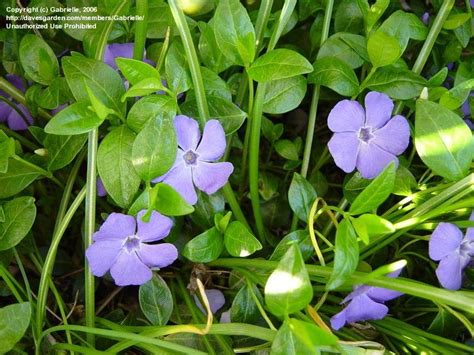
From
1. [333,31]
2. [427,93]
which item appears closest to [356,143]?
[427,93]

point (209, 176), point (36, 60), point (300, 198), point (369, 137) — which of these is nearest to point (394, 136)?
point (369, 137)

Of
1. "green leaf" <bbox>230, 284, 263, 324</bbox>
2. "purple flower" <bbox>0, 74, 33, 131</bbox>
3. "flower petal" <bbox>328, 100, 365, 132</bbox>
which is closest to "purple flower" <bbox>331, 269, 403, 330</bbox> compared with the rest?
"green leaf" <bbox>230, 284, 263, 324</bbox>

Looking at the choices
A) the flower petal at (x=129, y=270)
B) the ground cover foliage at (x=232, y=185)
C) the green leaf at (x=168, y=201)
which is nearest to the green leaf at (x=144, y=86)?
the ground cover foliage at (x=232, y=185)

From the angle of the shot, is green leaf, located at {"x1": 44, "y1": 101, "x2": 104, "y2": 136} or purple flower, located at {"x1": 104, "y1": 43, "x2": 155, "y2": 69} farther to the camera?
purple flower, located at {"x1": 104, "y1": 43, "x2": 155, "y2": 69}

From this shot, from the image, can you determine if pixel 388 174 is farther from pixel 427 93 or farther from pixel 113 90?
pixel 113 90

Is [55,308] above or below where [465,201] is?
below

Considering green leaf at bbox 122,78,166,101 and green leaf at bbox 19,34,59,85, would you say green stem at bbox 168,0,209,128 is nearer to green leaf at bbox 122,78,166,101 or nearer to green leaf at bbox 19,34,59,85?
green leaf at bbox 122,78,166,101
